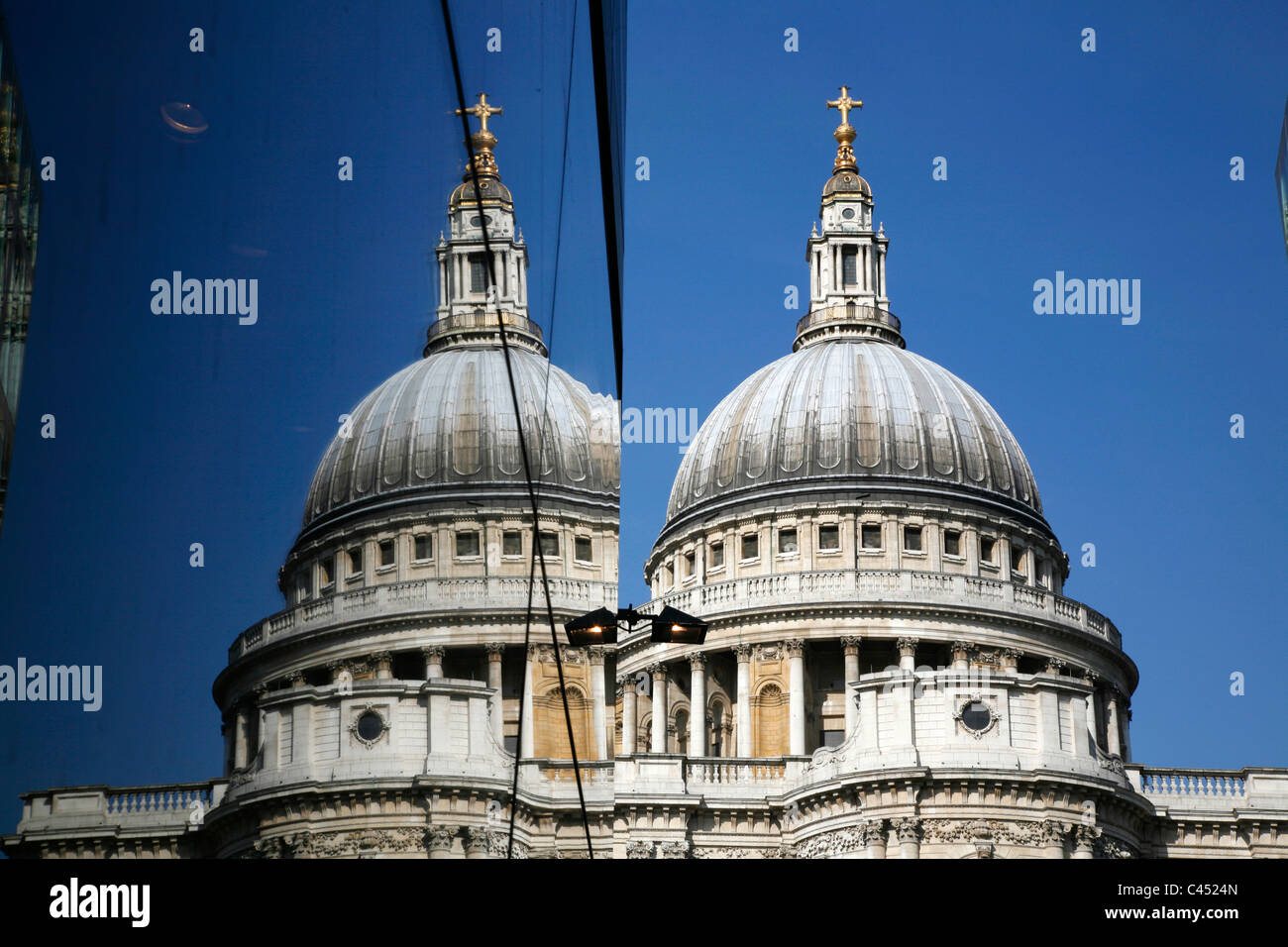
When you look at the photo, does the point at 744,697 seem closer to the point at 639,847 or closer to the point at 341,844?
the point at 639,847

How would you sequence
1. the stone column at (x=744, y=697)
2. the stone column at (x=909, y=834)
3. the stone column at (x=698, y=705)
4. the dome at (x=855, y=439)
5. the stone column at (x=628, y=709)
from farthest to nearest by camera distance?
the dome at (x=855, y=439), the stone column at (x=698, y=705), the stone column at (x=744, y=697), the stone column at (x=628, y=709), the stone column at (x=909, y=834)

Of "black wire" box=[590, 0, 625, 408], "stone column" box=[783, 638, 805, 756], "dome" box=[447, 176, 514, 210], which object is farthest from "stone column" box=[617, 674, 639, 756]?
"dome" box=[447, 176, 514, 210]

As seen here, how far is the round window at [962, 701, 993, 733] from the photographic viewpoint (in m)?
65.7

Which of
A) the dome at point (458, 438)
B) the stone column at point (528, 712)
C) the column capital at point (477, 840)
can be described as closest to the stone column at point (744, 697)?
the dome at point (458, 438)

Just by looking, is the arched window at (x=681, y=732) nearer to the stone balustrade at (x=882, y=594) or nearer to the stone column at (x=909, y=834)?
the stone balustrade at (x=882, y=594)

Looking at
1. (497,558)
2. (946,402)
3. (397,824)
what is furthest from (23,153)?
(946,402)

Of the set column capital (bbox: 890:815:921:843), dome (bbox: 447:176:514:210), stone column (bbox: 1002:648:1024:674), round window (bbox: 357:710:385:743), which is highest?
stone column (bbox: 1002:648:1024:674)

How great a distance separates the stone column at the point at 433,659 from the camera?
3.66 m

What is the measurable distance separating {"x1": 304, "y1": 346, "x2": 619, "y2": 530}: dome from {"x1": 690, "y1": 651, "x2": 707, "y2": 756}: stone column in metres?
79.2

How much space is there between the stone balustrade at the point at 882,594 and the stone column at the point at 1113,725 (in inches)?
90.8

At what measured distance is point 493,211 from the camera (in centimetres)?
466

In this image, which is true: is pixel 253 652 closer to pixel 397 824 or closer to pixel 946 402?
pixel 397 824

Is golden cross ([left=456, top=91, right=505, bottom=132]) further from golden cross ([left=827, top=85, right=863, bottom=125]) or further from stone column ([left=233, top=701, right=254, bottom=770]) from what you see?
golden cross ([left=827, top=85, right=863, bottom=125])
